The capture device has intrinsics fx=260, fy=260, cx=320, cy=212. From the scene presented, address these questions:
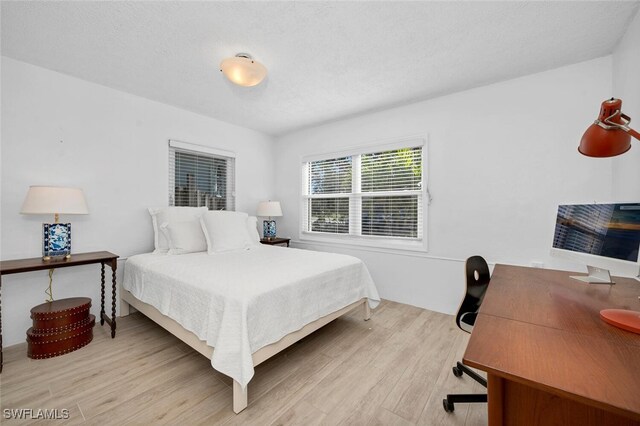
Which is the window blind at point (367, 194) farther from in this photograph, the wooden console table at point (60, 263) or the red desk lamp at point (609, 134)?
the wooden console table at point (60, 263)

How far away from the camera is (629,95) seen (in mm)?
1892

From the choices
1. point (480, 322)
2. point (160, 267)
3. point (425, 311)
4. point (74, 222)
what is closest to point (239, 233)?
point (160, 267)

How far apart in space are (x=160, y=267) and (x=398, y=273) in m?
2.67

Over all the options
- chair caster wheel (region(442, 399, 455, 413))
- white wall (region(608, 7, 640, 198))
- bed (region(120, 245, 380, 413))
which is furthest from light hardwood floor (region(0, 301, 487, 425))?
white wall (region(608, 7, 640, 198))

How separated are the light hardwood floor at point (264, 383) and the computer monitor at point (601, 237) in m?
1.08

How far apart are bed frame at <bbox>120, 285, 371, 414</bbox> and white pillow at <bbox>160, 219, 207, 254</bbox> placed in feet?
2.05

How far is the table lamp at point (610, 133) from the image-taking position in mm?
1194

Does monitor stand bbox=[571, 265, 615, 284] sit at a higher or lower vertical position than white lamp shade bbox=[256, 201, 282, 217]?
lower

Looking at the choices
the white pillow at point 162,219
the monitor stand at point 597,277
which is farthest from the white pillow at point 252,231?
the monitor stand at point 597,277

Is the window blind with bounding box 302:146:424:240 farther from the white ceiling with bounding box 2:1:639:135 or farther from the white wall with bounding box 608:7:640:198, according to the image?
the white wall with bounding box 608:7:640:198

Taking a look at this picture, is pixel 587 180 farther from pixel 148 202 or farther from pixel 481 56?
pixel 148 202

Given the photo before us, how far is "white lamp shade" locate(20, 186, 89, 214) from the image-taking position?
2137 mm

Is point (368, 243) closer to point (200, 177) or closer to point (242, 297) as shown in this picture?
point (242, 297)

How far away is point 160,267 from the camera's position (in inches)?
92.9
